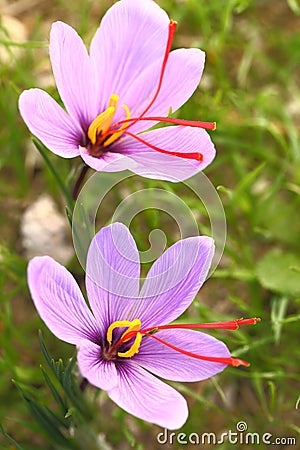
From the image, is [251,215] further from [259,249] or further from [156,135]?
[156,135]

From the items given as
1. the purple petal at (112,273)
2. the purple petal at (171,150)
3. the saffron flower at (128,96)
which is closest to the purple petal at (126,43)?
the saffron flower at (128,96)

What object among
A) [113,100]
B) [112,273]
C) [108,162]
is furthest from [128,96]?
[112,273]

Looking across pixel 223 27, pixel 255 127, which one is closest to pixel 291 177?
pixel 255 127

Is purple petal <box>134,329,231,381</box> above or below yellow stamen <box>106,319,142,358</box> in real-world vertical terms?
below

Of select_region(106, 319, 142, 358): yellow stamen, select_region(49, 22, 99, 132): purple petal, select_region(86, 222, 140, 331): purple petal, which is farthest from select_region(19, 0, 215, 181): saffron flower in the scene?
select_region(106, 319, 142, 358): yellow stamen

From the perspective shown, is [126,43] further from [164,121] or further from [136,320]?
[136,320]

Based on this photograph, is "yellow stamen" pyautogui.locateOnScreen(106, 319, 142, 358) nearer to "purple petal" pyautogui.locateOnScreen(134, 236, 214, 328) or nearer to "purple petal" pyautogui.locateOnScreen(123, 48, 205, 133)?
"purple petal" pyautogui.locateOnScreen(134, 236, 214, 328)
